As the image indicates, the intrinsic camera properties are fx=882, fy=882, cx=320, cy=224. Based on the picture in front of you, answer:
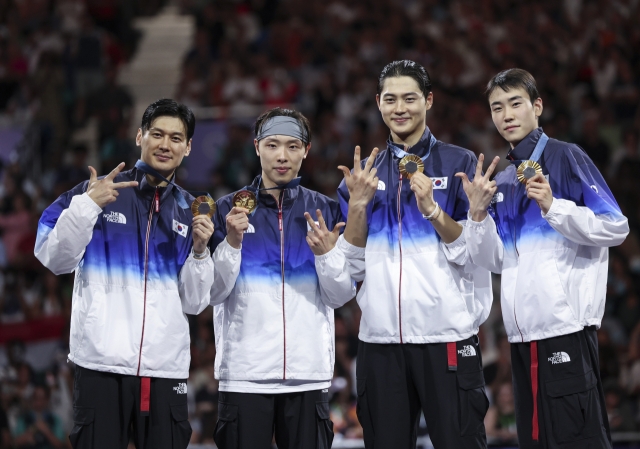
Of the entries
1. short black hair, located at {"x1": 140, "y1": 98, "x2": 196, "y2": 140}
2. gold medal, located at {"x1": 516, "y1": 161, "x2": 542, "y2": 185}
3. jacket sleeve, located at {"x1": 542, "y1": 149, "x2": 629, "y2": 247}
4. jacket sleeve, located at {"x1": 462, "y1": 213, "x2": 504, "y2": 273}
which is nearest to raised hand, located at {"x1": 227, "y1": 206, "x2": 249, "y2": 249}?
short black hair, located at {"x1": 140, "y1": 98, "x2": 196, "y2": 140}

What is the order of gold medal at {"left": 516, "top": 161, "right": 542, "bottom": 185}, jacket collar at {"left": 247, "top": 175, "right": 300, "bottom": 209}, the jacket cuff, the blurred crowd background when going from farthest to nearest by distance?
1. the blurred crowd background
2. jacket collar at {"left": 247, "top": 175, "right": 300, "bottom": 209}
3. the jacket cuff
4. gold medal at {"left": 516, "top": 161, "right": 542, "bottom": 185}

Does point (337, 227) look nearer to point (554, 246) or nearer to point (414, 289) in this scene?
point (414, 289)

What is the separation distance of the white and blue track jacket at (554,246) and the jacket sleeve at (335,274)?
707mm

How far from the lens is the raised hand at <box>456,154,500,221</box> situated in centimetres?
473

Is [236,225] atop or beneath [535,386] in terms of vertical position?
atop

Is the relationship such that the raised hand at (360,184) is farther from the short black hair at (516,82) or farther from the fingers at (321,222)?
the short black hair at (516,82)

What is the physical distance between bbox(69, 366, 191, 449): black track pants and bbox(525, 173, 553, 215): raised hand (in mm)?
2197

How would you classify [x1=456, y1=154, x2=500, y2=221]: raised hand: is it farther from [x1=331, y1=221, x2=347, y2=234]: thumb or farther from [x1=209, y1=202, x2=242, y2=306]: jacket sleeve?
[x1=209, y1=202, x2=242, y2=306]: jacket sleeve

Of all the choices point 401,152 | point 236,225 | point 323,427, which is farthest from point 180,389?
point 401,152

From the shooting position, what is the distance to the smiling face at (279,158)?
517 cm

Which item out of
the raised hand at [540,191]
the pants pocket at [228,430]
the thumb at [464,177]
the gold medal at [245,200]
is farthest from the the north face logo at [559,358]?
the gold medal at [245,200]

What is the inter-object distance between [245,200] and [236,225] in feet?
0.75

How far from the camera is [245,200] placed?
16.5ft

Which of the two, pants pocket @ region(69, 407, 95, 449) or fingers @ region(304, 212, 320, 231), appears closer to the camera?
pants pocket @ region(69, 407, 95, 449)
